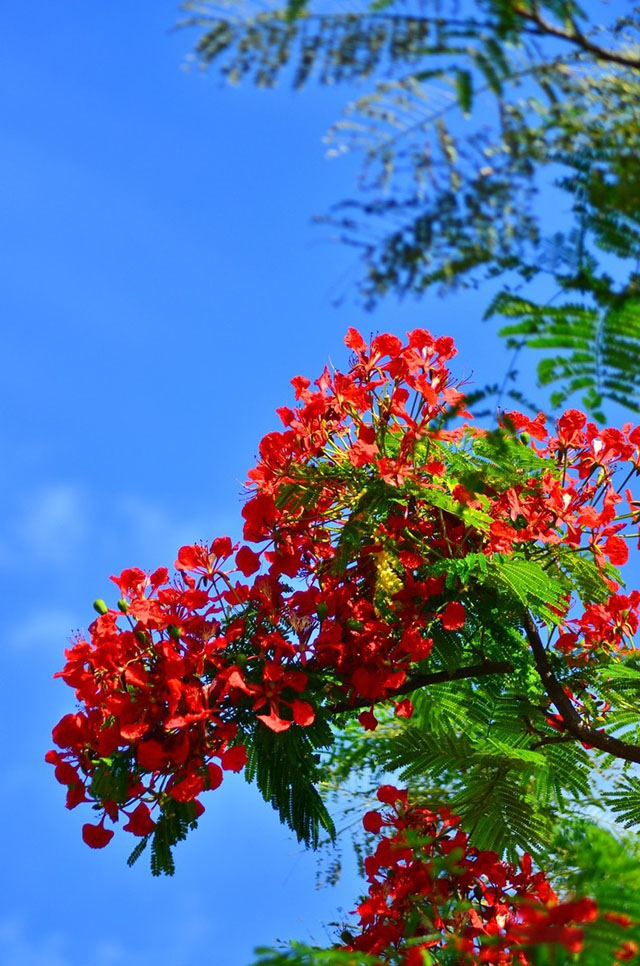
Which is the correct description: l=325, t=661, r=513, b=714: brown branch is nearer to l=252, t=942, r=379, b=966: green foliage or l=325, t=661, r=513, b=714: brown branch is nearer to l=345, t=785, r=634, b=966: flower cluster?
l=345, t=785, r=634, b=966: flower cluster

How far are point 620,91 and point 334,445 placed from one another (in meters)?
1.63

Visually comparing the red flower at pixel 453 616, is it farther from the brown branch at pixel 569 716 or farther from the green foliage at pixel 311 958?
the green foliage at pixel 311 958

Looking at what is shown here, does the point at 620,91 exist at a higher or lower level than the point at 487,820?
higher

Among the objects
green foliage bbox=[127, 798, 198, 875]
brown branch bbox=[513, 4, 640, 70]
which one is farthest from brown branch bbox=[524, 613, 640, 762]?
brown branch bbox=[513, 4, 640, 70]

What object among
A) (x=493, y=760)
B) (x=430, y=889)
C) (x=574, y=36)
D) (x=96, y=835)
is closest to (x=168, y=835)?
(x=96, y=835)

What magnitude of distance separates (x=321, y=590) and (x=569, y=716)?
980mm

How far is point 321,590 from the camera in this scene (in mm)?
4000

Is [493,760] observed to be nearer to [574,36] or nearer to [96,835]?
[96,835]

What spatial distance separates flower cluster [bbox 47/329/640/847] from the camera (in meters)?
3.71

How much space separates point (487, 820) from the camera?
14.6 ft

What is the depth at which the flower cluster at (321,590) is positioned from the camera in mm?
3707

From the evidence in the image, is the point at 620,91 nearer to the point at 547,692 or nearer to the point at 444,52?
the point at 444,52

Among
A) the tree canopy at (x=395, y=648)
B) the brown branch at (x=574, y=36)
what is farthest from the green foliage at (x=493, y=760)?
the brown branch at (x=574, y=36)

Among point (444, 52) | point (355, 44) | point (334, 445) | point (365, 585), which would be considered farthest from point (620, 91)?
point (365, 585)
